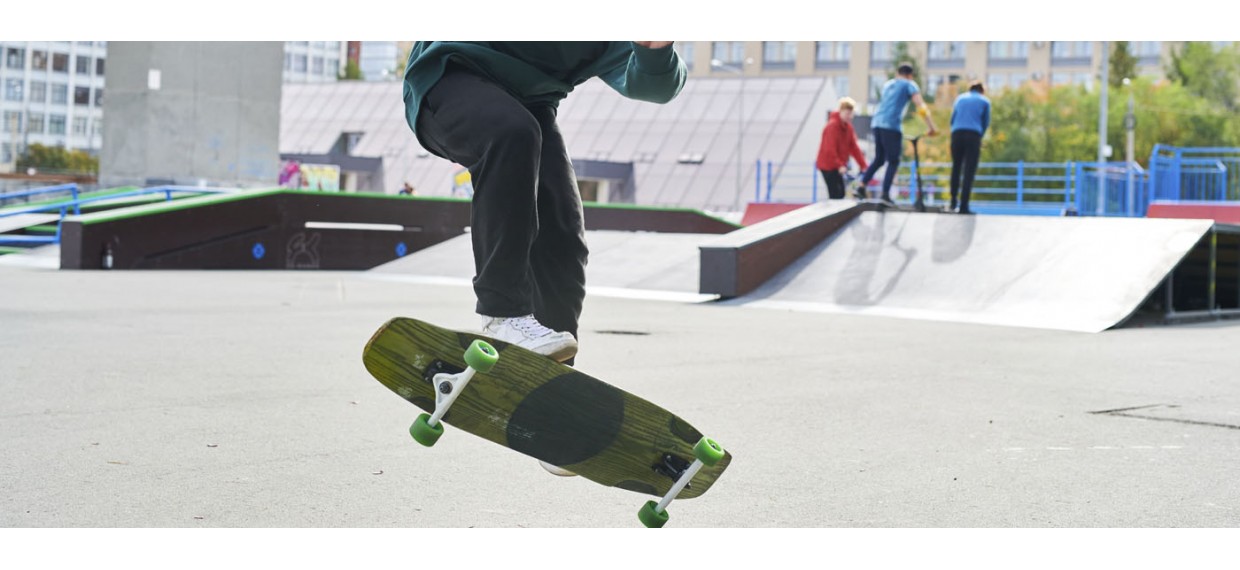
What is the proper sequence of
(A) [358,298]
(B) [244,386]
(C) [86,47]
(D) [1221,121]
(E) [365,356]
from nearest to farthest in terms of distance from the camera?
(E) [365,356] → (B) [244,386] → (A) [358,298] → (D) [1221,121] → (C) [86,47]

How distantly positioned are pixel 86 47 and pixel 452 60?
12356cm

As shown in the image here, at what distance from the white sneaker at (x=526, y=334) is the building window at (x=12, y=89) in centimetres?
12026

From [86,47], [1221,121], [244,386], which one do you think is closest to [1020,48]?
[1221,121]

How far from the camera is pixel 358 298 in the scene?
1441cm

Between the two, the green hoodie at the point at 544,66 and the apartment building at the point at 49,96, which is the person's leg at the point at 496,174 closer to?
the green hoodie at the point at 544,66

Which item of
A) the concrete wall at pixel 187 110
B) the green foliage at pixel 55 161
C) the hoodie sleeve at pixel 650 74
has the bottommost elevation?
the hoodie sleeve at pixel 650 74

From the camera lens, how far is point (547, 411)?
3201 millimetres

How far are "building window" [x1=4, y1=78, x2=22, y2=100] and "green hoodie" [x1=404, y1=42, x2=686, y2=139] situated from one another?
4722 inches

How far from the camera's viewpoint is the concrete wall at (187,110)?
1169 inches

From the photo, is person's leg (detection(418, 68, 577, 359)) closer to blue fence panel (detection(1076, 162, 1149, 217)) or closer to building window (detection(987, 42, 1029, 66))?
blue fence panel (detection(1076, 162, 1149, 217))

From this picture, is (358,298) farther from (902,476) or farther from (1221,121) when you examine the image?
(1221,121)

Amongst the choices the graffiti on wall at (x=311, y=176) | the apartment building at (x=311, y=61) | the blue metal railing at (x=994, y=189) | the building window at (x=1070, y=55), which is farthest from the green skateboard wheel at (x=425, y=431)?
A: the apartment building at (x=311, y=61)

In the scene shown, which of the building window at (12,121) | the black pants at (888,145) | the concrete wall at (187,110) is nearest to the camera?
the black pants at (888,145)

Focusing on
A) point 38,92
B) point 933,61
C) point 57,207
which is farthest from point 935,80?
point 57,207
